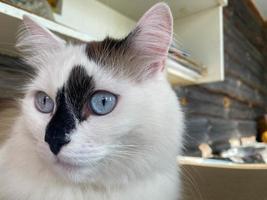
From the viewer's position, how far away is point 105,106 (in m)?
0.60

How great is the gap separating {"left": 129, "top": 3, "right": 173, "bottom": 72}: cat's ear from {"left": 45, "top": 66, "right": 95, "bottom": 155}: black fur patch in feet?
0.51

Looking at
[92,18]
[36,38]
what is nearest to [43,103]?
[36,38]

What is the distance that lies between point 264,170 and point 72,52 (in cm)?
60

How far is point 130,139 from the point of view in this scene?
604mm

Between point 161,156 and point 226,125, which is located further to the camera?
point 226,125

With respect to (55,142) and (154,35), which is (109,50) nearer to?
(154,35)

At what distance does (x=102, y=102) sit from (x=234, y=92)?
2.32 metres

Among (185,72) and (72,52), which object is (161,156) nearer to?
(72,52)

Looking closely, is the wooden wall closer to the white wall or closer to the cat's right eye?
the white wall

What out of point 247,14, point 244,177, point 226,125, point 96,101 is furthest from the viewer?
point 247,14

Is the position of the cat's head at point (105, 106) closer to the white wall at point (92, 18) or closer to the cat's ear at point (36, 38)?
the cat's ear at point (36, 38)

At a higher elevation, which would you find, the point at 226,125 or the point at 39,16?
the point at 39,16

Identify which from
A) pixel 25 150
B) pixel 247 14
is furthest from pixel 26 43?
pixel 247 14

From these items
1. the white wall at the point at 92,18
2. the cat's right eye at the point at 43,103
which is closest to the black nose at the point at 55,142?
the cat's right eye at the point at 43,103
